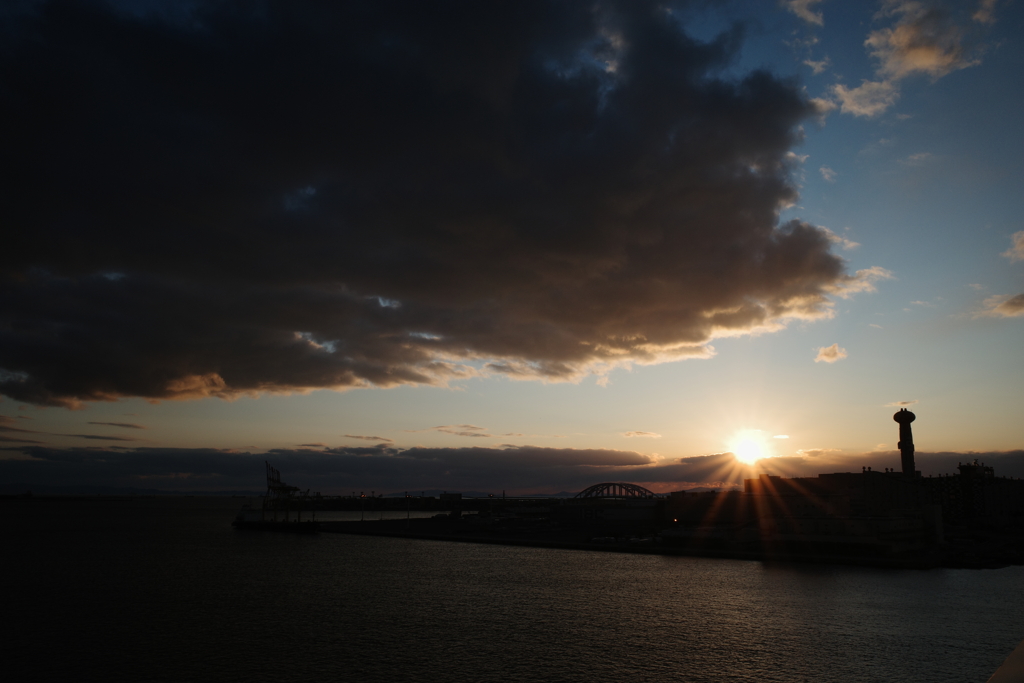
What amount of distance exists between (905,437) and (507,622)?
453 feet

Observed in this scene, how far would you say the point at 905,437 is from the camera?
147 m

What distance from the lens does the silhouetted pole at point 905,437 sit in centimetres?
14438

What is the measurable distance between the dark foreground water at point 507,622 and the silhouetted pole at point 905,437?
Result: 76248mm

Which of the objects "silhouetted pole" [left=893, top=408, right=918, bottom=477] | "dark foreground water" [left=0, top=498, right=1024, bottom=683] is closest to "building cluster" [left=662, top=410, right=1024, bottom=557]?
"silhouetted pole" [left=893, top=408, right=918, bottom=477]

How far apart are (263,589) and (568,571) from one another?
112 ft

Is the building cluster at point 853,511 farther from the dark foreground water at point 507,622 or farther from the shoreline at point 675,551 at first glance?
the dark foreground water at point 507,622

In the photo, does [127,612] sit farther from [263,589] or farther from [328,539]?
[328,539]

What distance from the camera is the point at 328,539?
131750mm

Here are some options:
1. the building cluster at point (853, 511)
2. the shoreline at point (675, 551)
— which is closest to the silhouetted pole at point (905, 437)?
the building cluster at point (853, 511)

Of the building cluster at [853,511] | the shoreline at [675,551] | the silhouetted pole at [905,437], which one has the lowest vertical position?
the shoreline at [675,551]

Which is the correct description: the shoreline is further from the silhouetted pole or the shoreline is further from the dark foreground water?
the silhouetted pole

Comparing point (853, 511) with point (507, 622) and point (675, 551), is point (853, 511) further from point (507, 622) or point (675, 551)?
point (507, 622)

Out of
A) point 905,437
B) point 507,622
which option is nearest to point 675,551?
point 507,622

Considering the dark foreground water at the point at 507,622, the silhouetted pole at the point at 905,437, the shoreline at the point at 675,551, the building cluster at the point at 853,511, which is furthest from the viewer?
the silhouetted pole at the point at 905,437
